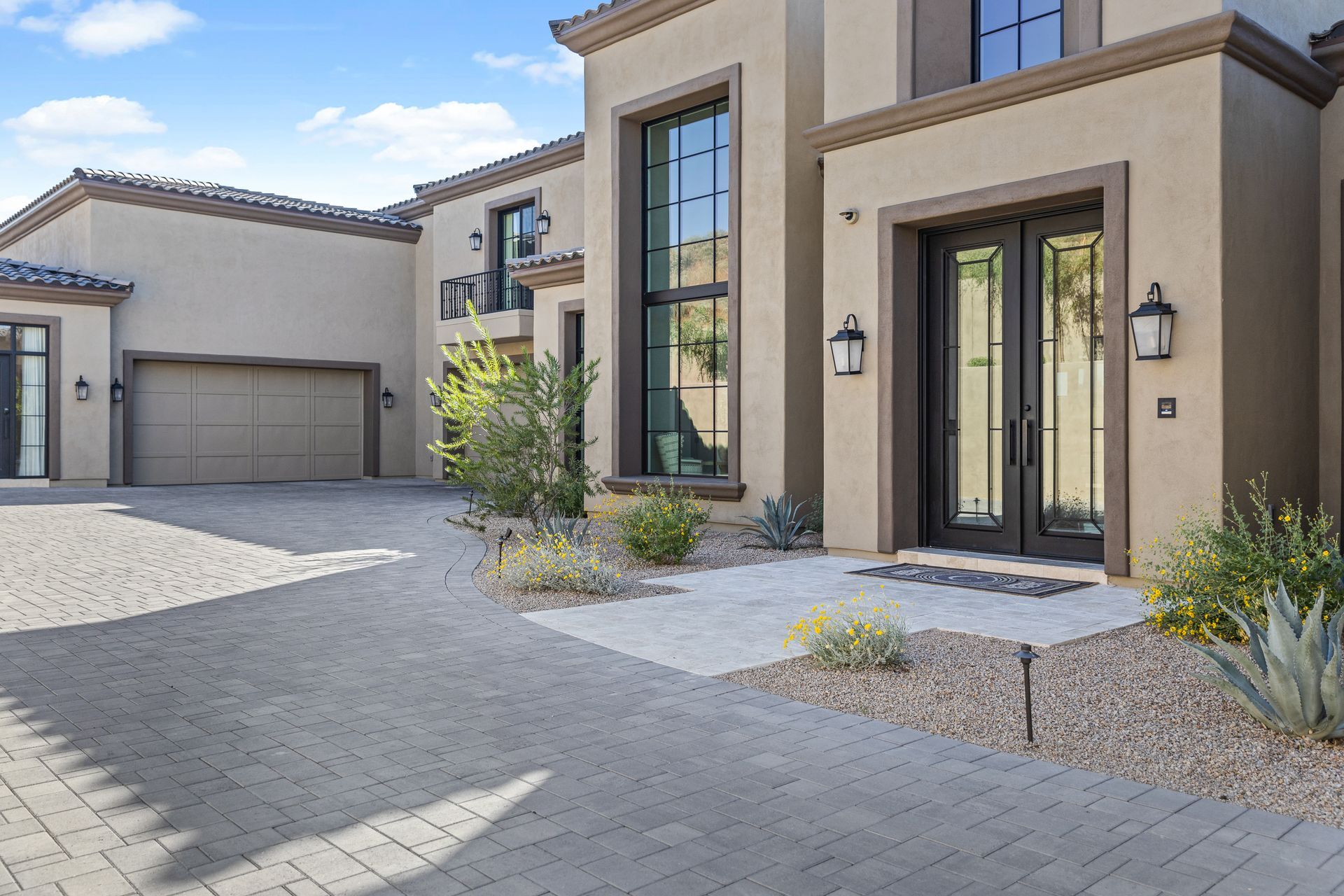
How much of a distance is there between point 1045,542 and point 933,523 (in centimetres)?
123

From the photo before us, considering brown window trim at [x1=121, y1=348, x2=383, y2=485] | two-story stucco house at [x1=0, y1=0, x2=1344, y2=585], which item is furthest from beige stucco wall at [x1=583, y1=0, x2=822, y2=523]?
brown window trim at [x1=121, y1=348, x2=383, y2=485]

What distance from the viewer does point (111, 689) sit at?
562cm

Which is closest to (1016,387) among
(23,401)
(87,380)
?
(87,380)

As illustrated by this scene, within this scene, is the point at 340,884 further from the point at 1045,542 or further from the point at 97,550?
the point at 97,550

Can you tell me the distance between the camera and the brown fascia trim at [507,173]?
20281mm

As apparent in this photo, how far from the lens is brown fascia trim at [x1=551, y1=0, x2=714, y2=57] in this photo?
1365cm

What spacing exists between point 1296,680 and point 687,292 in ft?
33.5

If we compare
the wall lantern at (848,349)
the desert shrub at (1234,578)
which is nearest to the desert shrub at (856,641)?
the desert shrub at (1234,578)

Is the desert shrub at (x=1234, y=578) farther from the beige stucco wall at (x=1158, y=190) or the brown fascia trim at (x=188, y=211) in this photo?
the brown fascia trim at (x=188, y=211)

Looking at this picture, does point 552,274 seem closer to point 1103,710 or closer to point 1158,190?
point 1158,190

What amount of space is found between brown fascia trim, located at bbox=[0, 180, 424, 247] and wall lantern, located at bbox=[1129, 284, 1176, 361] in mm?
20088

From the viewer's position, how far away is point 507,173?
21.7 metres

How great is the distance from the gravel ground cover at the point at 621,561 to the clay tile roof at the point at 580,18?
7092 millimetres

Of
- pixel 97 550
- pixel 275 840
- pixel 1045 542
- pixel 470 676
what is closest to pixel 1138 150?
pixel 1045 542
